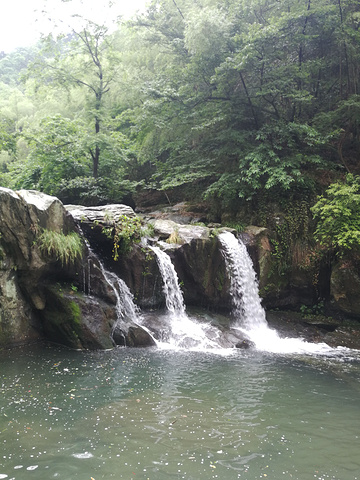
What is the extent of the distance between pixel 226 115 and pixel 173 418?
36.0 ft

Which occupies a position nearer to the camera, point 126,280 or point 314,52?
point 126,280

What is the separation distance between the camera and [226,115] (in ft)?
42.7

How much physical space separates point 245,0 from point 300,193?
26.6 feet

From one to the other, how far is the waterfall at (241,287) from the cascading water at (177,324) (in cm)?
170

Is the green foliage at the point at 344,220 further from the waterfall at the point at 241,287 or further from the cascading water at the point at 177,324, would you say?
the cascading water at the point at 177,324

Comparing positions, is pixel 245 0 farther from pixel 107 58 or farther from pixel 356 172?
pixel 356 172

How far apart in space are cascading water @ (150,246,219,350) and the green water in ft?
4.05

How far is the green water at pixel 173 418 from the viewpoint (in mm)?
3572

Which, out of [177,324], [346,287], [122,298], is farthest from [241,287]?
[122,298]

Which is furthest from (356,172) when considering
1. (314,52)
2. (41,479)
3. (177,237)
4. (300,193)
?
(41,479)

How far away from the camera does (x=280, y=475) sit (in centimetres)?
349

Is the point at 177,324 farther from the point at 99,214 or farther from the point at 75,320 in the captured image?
the point at 99,214

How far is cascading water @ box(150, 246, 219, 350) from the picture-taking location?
8.92 m

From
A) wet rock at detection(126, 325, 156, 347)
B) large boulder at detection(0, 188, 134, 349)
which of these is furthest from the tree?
wet rock at detection(126, 325, 156, 347)
